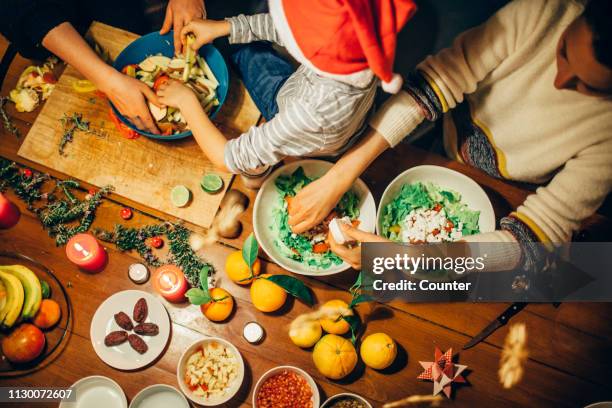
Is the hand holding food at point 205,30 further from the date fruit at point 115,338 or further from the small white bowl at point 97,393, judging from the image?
the small white bowl at point 97,393

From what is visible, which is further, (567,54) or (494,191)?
(494,191)

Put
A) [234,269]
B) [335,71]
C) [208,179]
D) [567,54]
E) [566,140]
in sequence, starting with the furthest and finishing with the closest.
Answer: [208,179] → [234,269] → [566,140] → [567,54] → [335,71]

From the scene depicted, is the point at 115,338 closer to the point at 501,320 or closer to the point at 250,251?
the point at 250,251

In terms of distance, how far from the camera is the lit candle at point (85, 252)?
1390 millimetres

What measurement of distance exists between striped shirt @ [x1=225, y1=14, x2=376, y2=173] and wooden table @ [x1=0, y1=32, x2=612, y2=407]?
36 cm

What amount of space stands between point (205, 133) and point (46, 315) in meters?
0.83

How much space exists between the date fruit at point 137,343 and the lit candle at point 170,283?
16 cm

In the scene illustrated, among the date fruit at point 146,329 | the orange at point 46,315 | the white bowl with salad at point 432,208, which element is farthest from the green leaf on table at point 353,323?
the orange at point 46,315

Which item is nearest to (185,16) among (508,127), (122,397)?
(508,127)

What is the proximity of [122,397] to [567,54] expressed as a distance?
1.72 meters

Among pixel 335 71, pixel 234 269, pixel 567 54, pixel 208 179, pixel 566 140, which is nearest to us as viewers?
pixel 335 71

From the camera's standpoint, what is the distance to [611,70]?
1058 millimetres

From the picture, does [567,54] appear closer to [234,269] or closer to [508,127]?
[508,127]

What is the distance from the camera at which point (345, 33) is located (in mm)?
940
